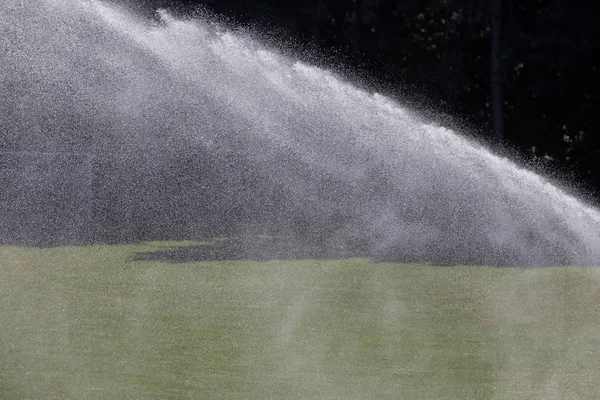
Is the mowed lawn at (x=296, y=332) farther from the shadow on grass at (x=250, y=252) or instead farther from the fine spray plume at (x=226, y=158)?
the fine spray plume at (x=226, y=158)

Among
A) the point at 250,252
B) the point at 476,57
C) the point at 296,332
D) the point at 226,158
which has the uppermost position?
the point at 476,57

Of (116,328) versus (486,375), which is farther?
(116,328)

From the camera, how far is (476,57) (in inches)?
1248

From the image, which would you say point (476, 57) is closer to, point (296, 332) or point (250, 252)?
point (250, 252)

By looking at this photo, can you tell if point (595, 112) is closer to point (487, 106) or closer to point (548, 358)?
point (487, 106)

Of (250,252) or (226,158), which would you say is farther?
(226,158)

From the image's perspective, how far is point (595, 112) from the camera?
28172 mm

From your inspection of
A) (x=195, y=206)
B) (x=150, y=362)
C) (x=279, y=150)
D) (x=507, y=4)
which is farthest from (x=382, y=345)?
(x=507, y=4)

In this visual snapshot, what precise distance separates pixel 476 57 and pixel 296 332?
21797mm

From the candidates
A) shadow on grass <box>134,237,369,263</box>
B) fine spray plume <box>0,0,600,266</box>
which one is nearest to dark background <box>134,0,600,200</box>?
fine spray plume <box>0,0,600,266</box>

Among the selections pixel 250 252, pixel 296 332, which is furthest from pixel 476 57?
pixel 296 332

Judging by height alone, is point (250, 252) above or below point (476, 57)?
below

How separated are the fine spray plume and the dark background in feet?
5.03

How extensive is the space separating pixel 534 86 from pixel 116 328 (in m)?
19.0
